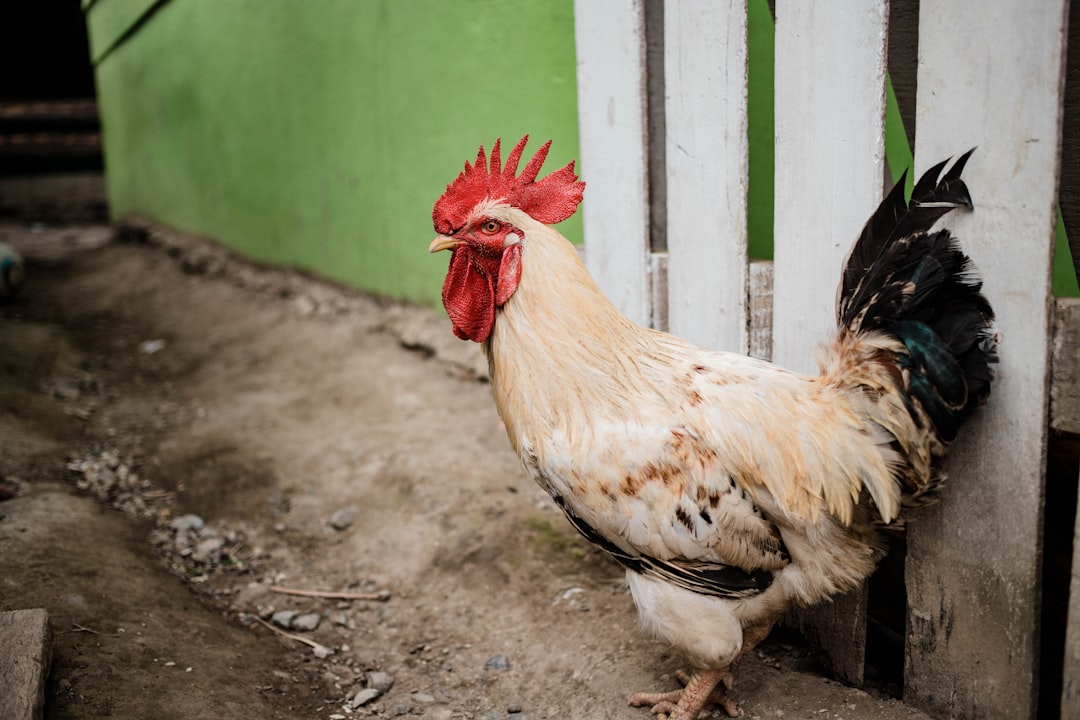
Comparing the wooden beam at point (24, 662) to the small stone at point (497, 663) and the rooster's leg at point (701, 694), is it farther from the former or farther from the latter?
the rooster's leg at point (701, 694)

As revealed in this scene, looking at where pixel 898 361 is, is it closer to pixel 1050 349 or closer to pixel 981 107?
pixel 1050 349

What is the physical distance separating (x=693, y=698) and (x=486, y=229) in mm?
1469

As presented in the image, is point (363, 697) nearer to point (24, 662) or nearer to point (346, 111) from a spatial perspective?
point (24, 662)

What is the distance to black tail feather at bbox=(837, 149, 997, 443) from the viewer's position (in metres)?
1.79

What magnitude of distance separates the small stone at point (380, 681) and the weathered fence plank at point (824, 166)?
145 centimetres

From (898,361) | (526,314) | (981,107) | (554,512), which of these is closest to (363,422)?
(554,512)

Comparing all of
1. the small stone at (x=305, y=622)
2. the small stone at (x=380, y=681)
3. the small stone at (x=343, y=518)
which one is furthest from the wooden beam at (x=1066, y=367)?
the small stone at (x=343, y=518)

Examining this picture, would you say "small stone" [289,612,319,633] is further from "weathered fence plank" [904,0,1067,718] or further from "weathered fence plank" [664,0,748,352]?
"weathered fence plank" [904,0,1067,718]

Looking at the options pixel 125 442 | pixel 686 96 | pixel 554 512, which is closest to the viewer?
pixel 686 96

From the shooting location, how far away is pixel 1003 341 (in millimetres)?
1835

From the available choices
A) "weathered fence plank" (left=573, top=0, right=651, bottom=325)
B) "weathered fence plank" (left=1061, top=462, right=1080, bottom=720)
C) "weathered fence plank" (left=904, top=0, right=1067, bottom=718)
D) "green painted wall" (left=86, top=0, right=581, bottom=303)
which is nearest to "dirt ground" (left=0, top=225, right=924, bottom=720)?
"weathered fence plank" (left=904, top=0, right=1067, bottom=718)

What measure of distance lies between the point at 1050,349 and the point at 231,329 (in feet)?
19.3

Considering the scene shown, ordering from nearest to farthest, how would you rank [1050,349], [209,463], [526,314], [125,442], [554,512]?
[1050,349]
[526,314]
[554,512]
[209,463]
[125,442]

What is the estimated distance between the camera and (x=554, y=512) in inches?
130
